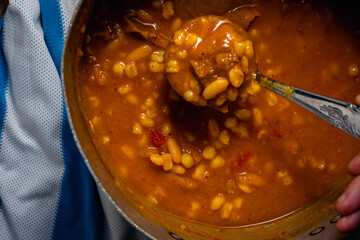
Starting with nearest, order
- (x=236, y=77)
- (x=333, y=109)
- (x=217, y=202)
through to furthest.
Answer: (x=333, y=109) < (x=236, y=77) < (x=217, y=202)

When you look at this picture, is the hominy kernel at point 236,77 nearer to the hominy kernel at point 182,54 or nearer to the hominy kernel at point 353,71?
the hominy kernel at point 182,54

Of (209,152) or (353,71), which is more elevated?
(353,71)

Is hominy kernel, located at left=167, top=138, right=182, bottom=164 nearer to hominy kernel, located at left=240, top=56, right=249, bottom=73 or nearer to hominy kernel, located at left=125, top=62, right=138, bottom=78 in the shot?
hominy kernel, located at left=125, top=62, right=138, bottom=78

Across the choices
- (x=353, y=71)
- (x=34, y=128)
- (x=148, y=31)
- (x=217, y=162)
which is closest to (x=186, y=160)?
(x=217, y=162)

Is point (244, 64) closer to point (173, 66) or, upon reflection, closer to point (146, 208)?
point (173, 66)

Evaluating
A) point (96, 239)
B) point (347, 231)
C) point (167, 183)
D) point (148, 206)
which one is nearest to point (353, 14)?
point (347, 231)
